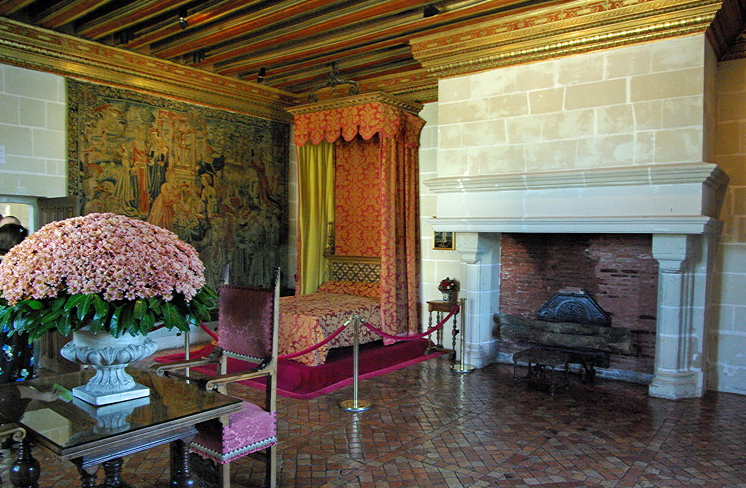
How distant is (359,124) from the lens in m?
7.23

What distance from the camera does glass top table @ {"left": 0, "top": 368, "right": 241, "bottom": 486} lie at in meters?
2.21

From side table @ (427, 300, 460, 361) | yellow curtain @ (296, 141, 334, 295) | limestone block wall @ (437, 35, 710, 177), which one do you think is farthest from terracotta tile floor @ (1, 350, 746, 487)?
yellow curtain @ (296, 141, 334, 295)

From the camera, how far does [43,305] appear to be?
248 centimetres

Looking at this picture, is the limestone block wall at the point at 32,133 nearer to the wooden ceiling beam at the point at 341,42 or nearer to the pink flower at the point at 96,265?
the wooden ceiling beam at the point at 341,42

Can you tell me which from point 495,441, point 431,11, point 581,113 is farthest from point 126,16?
point 495,441

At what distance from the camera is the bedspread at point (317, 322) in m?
6.34

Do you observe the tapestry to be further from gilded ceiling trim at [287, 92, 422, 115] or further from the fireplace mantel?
the fireplace mantel

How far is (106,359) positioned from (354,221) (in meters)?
6.05

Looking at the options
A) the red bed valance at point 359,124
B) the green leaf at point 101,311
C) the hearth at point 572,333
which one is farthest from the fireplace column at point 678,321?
the green leaf at point 101,311

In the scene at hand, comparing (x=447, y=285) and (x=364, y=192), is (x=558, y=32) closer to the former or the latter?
(x=447, y=285)

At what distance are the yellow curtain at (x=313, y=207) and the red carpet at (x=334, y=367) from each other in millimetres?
1598

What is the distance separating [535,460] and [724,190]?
367cm

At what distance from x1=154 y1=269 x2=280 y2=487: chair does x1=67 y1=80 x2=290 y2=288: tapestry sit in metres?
4.17

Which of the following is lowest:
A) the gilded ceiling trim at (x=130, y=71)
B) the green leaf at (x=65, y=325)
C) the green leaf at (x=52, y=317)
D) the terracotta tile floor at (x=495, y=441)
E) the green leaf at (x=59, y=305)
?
the terracotta tile floor at (x=495, y=441)
